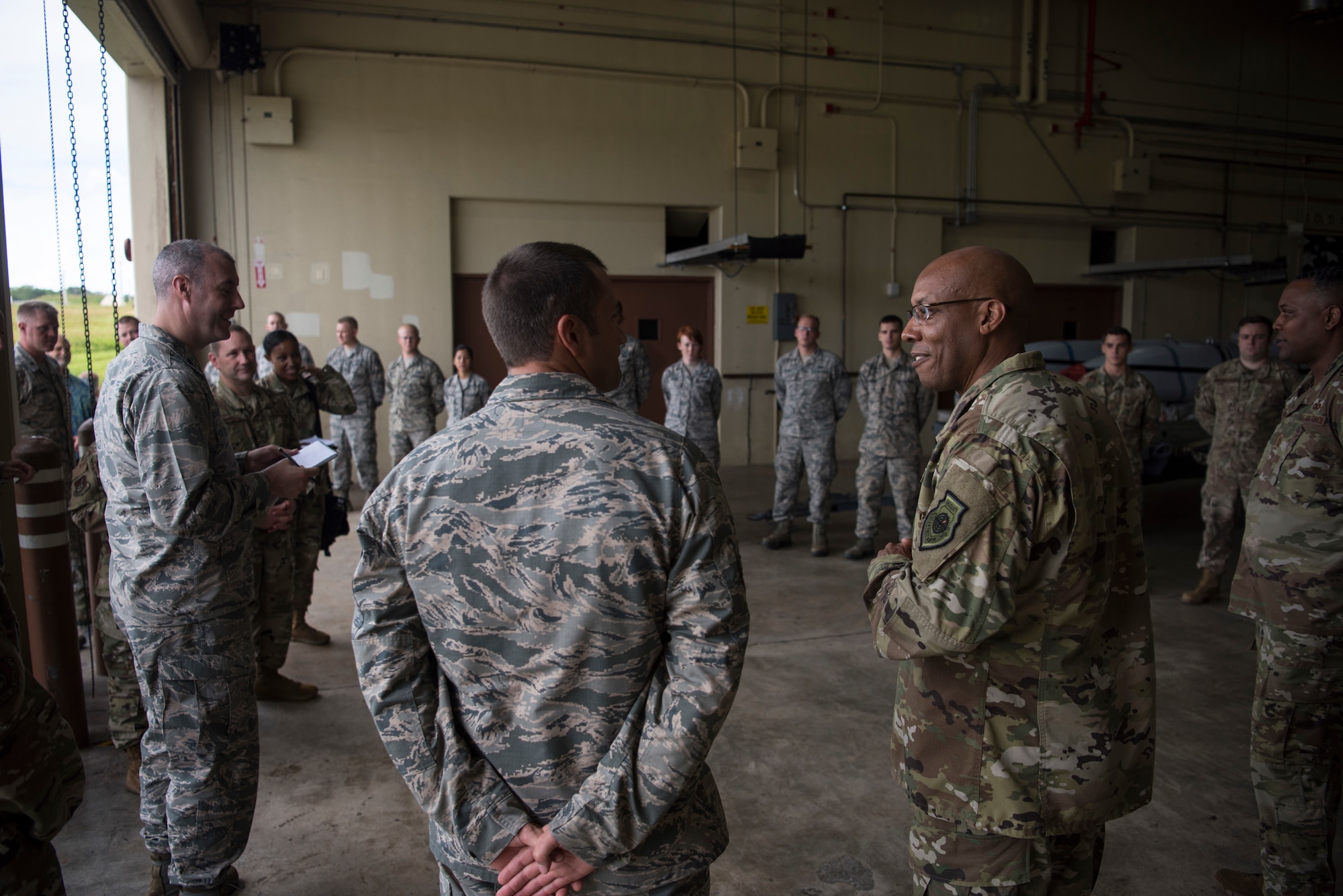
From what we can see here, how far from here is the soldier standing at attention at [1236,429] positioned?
4566 mm

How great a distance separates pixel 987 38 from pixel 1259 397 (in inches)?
264

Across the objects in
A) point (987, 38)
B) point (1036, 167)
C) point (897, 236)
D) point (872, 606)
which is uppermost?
point (987, 38)

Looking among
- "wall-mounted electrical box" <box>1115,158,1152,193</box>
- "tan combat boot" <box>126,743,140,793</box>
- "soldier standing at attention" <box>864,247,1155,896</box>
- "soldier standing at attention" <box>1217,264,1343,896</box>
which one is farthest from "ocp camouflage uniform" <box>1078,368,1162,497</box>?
"wall-mounted electrical box" <box>1115,158,1152,193</box>

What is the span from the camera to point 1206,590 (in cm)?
467

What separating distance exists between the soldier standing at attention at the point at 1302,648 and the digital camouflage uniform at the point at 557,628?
5.57ft

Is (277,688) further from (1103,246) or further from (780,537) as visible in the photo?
(1103,246)

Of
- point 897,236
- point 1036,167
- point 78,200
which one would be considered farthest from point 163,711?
point 1036,167

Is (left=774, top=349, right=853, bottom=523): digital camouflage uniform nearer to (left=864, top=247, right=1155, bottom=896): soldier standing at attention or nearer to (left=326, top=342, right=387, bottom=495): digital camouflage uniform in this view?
(left=326, top=342, right=387, bottom=495): digital camouflage uniform

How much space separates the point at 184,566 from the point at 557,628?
4.38 ft

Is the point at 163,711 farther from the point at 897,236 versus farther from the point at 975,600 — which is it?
the point at 897,236

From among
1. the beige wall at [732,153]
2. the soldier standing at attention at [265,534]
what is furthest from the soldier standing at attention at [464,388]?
the soldier standing at attention at [265,534]

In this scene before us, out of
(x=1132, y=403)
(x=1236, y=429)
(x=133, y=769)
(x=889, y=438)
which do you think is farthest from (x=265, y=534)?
(x=1132, y=403)

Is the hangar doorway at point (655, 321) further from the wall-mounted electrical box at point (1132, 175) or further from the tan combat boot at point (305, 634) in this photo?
the wall-mounted electrical box at point (1132, 175)

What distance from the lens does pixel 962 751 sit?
139 centimetres
